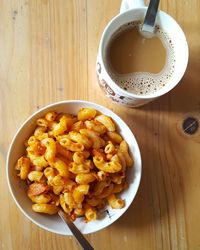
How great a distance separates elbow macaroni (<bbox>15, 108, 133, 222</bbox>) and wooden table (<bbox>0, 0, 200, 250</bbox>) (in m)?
0.08

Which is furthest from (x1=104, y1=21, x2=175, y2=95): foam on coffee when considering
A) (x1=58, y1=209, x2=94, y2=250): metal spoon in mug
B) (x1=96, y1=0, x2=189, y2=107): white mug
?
(x1=58, y1=209, x2=94, y2=250): metal spoon in mug

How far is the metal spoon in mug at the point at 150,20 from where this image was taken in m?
0.66

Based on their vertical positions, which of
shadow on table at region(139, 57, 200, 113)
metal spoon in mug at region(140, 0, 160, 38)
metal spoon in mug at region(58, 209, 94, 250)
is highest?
metal spoon in mug at region(140, 0, 160, 38)

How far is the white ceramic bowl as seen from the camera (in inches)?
27.0

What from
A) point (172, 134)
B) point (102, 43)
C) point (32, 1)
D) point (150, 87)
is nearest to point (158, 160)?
point (172, 134)

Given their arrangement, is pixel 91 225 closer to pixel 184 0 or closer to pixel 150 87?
pixel 150 87

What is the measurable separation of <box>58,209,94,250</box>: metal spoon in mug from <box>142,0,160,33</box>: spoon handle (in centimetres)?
38

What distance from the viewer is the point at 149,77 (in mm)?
718

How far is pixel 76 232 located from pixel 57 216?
62 mm

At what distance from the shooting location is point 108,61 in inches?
28.0

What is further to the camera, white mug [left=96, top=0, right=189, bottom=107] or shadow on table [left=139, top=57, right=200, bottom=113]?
shadow on table [left=139, top=57, right=200, bottom=113]

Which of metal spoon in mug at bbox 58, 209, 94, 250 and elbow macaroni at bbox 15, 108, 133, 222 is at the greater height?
elbow macaroni at bbox 15, 108, 133, 222

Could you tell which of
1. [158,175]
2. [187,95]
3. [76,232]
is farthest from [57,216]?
[187,95]

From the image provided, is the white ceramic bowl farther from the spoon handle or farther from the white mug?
the spoon handle
